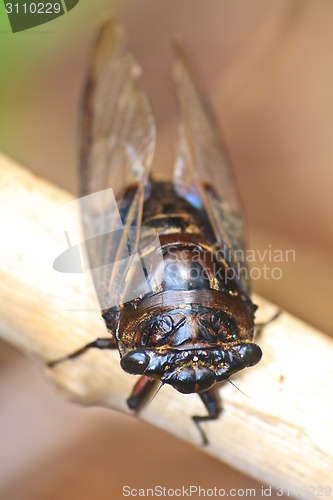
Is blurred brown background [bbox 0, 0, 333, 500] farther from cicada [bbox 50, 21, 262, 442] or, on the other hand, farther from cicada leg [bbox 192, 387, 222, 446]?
cicada leg [bbox 192, 387, 222, 446]

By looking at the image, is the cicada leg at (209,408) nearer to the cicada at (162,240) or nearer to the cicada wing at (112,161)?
the cicada at (162,240)

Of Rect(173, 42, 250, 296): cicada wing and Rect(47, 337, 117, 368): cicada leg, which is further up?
Rect(173, 42, 250, 296): cicada wing

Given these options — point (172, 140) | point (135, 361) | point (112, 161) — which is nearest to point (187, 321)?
point (135, 361)

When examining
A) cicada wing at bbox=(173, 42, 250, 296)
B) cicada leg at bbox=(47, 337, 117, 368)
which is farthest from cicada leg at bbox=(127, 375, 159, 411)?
cicada wing at bbox=(173, 42, 250, 296)

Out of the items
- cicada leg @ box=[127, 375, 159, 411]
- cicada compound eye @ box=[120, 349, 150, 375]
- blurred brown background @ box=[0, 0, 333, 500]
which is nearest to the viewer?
cicada compound eye @ box=[120, 349, 150, 375]

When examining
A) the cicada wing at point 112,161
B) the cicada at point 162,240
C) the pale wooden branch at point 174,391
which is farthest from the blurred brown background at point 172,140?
the pale wooden branch at point 174,391

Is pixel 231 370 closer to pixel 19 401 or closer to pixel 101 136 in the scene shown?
pixel 101 136

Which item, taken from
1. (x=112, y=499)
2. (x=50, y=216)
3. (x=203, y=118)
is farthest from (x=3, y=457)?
(x=203, y=118)
